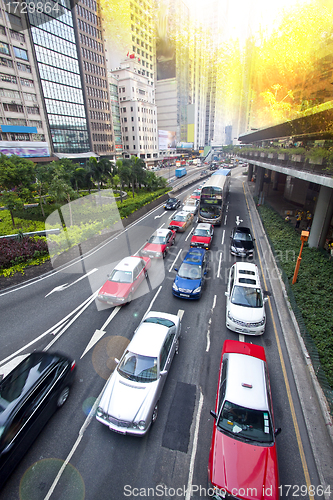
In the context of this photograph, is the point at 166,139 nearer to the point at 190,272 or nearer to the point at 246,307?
the point at 190,272

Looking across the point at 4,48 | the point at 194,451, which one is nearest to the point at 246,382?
the point at 194,451

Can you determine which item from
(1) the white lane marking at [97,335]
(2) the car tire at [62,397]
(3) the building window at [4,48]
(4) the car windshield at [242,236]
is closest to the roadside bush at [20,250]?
(1) the white lane marking at [97,335]

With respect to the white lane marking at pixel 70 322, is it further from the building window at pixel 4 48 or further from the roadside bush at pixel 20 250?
the building window at pixel 4 48

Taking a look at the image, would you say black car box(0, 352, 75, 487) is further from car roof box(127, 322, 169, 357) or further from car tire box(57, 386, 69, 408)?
car roof box(127, 322, 169, 357)

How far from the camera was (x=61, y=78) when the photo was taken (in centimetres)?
5228

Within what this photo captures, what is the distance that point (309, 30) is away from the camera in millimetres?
26031

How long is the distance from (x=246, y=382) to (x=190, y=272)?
6789 millimetres

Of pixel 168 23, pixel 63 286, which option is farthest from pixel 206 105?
pixel 63 286

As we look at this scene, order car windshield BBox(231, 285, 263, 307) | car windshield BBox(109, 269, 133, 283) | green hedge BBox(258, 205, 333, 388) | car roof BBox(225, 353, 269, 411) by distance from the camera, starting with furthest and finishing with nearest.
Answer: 1. car windshield BBox(109, 269, 133, 283)
2. car windshield BBox(231, 285, 263, 307)
3. green hedge BBox(258, 205, 333, 388)
4. car roof BBox(225, 353, 269, 411)

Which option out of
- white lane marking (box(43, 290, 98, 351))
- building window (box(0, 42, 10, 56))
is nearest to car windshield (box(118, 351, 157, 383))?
white lane marking (box(43, 290, 98, 351))

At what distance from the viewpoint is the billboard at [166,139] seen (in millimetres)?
90250

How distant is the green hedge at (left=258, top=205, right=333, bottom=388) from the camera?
8305 mm

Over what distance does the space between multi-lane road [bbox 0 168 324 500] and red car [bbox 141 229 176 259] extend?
214 cm

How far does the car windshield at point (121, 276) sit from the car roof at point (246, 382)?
645 centimetres
